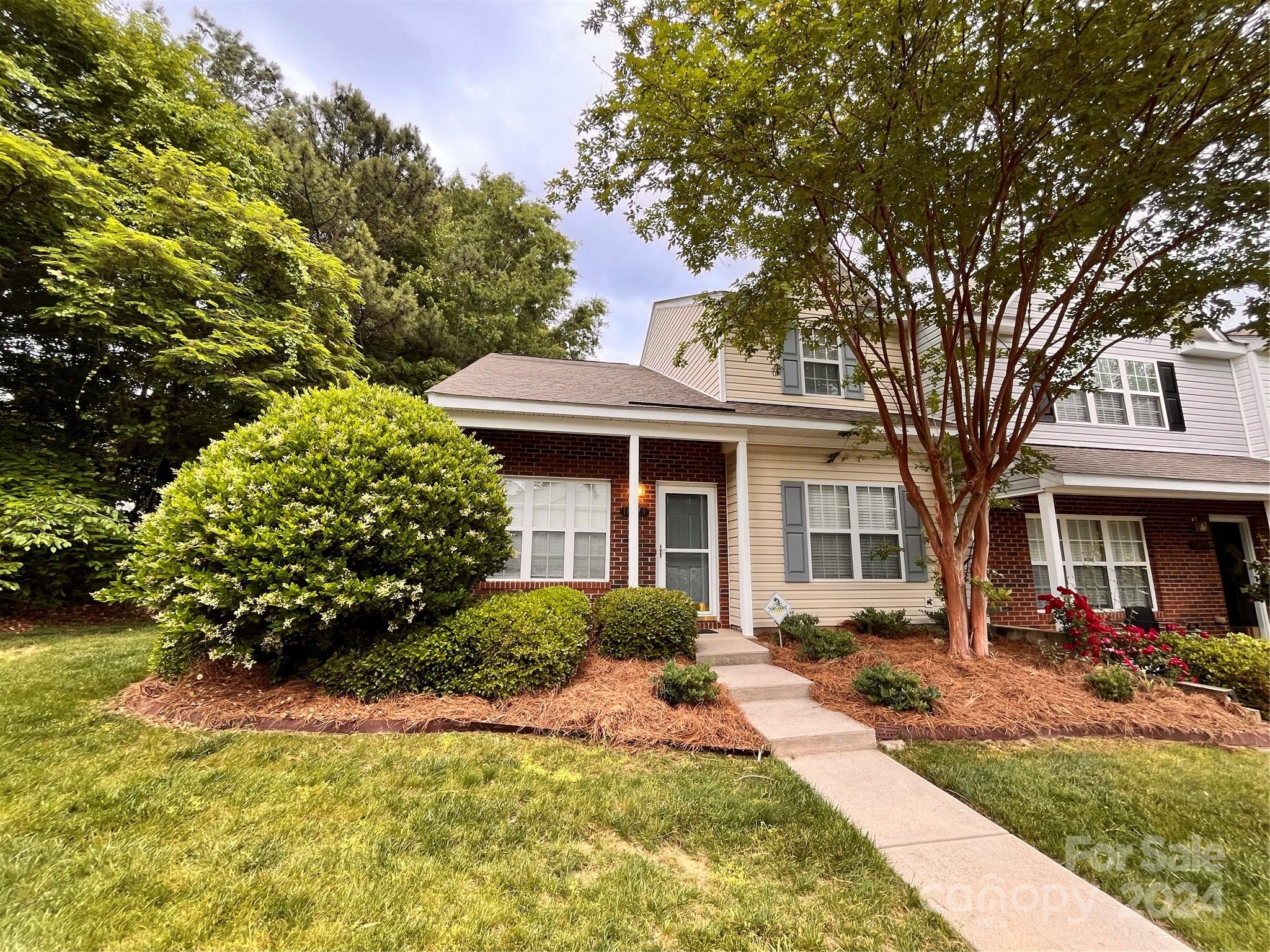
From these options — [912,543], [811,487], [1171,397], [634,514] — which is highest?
[1171,397]

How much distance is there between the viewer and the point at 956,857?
2.42 meters

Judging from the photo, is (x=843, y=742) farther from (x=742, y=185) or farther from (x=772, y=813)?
(x=742, y=185)

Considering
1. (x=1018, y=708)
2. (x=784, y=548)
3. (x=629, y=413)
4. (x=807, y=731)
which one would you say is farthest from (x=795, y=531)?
(x=807, y=731)

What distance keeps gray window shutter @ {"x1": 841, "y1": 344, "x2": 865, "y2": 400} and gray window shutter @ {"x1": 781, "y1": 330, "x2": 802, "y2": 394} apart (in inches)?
31.0

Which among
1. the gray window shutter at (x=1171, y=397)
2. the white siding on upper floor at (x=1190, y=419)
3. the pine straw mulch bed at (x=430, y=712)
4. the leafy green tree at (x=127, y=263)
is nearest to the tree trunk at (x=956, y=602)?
the pine straw mulch bed at (x=430, y=712)

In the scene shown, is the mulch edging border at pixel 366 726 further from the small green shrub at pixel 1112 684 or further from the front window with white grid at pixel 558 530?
the small green shrub at pixel 1112 684

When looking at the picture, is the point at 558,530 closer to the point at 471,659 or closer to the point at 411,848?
the point at 471,659

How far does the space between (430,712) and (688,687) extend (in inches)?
85.1

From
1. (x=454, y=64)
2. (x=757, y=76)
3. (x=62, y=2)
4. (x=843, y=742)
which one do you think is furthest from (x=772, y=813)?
(x=62, y=2)

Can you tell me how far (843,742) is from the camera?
12.4 feet

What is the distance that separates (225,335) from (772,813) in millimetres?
10491

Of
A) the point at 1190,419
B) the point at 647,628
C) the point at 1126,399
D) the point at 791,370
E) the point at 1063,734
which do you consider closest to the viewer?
the point at 1063,734

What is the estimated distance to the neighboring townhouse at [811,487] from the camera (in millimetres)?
7059

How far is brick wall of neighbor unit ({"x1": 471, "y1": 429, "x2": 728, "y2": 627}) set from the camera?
7289mm
